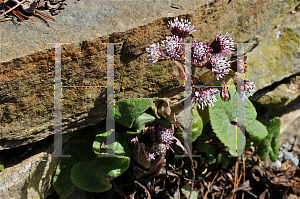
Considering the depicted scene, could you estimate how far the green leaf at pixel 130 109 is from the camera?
1.69m

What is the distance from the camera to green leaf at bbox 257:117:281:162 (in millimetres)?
2400

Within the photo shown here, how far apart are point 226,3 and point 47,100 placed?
142cm

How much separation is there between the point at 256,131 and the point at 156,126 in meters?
0.91

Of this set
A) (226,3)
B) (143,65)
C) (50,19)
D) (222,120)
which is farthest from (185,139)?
(50,19)

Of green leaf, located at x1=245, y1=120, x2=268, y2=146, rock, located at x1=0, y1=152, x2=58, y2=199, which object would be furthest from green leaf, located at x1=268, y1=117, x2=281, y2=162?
rock, located at x1=0, y1=152, x2=58, y2=199

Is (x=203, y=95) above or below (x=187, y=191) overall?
above

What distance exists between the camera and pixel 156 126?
6.35 ft

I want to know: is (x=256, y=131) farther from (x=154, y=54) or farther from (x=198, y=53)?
(x=154, y=54)

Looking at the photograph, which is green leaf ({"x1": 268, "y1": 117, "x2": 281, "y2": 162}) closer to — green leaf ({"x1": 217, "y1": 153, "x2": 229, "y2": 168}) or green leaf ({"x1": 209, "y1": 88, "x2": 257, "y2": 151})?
green leaf ({"x1": 209, "y1": 88, "x2": 257, "y2": 151})

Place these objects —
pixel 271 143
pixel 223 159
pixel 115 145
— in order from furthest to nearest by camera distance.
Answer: pixel 271 143, pixel 223 159, pixel 115 145

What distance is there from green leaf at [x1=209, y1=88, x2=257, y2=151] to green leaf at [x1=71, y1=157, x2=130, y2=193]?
0.73 m

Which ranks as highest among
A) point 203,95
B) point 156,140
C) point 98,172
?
point 203,95

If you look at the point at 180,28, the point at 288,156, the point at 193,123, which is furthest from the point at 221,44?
the point at 288,156

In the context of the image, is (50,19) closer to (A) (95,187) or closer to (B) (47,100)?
(B) (47,100)
